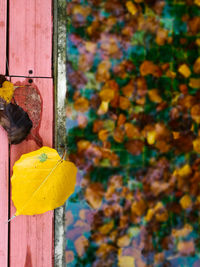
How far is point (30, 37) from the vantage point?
97 centimetres

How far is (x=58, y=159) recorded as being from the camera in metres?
0.93

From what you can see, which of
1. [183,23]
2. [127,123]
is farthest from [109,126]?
[183,23]

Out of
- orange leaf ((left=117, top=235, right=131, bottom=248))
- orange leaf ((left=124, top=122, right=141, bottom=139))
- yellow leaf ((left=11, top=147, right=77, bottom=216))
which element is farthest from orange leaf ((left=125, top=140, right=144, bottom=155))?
orange leaf ((left=117, top=235, right=131, bottom=248))

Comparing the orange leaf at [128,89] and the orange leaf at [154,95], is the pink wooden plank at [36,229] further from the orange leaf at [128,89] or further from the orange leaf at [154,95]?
the orange leaf at [154,95]

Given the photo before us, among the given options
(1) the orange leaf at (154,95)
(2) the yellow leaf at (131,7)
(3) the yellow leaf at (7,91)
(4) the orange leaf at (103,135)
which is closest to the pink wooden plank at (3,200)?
(3) the yellow leaf at (7,91)

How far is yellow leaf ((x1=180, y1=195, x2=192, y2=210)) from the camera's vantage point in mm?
1005

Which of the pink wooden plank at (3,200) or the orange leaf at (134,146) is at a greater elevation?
the orange leaf at (134,146)

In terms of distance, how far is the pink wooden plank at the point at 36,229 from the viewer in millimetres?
962

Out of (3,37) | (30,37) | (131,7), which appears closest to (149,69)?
(131,7)

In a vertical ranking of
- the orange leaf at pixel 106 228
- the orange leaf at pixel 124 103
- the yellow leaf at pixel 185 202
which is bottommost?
the orange leaf at pixel 106 228

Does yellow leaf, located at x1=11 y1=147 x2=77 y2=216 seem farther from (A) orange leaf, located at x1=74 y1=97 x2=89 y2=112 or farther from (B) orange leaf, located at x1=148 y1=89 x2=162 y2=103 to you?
(B) orange leaf, located at x1=148 y1=89 x2=162 y2=103

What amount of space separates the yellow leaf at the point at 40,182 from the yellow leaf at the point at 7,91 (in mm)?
249

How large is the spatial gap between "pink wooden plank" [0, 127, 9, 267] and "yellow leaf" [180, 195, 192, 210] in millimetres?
741

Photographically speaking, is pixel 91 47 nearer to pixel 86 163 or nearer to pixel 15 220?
pixel 86 163
